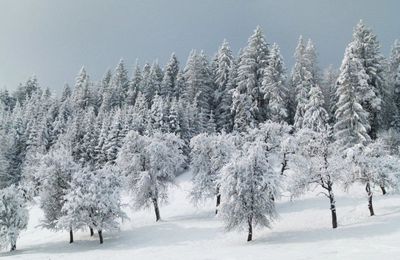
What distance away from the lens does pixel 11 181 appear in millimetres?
82250

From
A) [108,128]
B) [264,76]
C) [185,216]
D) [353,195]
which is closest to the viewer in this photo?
[353,195]

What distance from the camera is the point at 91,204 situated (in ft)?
129

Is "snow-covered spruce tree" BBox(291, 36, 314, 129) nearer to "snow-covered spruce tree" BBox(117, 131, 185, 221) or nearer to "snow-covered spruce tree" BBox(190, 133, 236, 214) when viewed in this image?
"snow-covered spruce tree" BBox(190, 133, 236, 214)

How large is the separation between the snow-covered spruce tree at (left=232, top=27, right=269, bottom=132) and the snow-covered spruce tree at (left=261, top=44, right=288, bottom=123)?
1.91 m

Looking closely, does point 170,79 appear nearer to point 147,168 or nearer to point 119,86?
point 119,86

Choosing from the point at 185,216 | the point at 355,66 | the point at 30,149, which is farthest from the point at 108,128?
the point at 355,66

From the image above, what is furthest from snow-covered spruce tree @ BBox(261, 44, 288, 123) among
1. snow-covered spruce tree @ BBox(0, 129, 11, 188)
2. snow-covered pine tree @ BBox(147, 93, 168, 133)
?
snow-covered spruce tree @ BBox(0, 129, 11, 188)

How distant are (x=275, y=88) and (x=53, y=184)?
40.0m

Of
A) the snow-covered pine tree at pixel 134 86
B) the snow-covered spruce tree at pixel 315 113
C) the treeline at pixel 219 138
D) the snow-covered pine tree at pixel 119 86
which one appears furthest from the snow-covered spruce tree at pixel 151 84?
the snow-covered spruce tree at pixel 315 113

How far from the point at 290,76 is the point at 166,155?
40274 mm

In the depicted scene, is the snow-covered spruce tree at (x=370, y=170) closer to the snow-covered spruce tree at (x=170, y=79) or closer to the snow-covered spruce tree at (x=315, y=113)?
the snow-covered spruce tree at (x=315, y=113)

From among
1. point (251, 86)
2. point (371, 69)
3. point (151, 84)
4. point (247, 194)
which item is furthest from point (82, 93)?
point (247, 194)

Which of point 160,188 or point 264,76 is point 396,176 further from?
point 264,76

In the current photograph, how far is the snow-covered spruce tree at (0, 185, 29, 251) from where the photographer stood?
129ft
